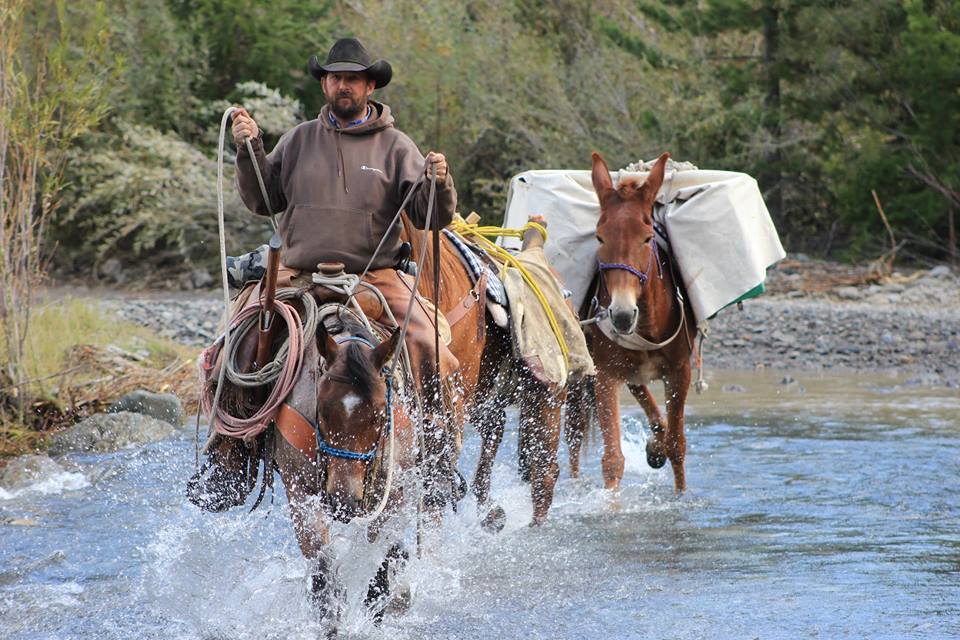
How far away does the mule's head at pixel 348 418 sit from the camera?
490cm

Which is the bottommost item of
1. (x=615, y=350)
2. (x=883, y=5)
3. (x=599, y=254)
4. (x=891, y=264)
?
(x=891, y=264)

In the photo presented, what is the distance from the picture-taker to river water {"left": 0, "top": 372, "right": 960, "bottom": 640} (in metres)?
5.84

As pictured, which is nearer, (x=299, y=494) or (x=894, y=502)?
(x=299, y=494)

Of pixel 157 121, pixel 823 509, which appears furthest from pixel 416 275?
pixel 157 121

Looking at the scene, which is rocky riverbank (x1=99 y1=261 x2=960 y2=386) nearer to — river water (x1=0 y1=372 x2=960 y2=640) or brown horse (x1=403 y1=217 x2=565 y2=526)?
river water (x1=0 y1=372 x2=960 y2=640)

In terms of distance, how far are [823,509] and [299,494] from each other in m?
4.23

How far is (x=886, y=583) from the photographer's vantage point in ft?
21.2

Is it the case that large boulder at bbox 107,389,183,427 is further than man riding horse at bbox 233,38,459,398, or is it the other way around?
large boulder at bbox 107,389,183,427

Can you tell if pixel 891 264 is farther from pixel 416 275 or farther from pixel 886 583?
pixel 416 275

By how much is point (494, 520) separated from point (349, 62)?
2.98 metres

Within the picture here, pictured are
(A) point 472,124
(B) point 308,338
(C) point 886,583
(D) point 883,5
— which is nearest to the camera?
(B) point 308,338

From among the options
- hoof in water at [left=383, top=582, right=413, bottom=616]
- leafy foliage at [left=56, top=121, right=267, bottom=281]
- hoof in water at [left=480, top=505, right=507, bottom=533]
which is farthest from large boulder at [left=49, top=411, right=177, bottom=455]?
leafy foliage at [left=56, top=121, right=267, bottom=281]

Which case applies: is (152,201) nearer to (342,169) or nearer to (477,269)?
(477,269)

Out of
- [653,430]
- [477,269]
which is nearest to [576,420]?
[653,430]
